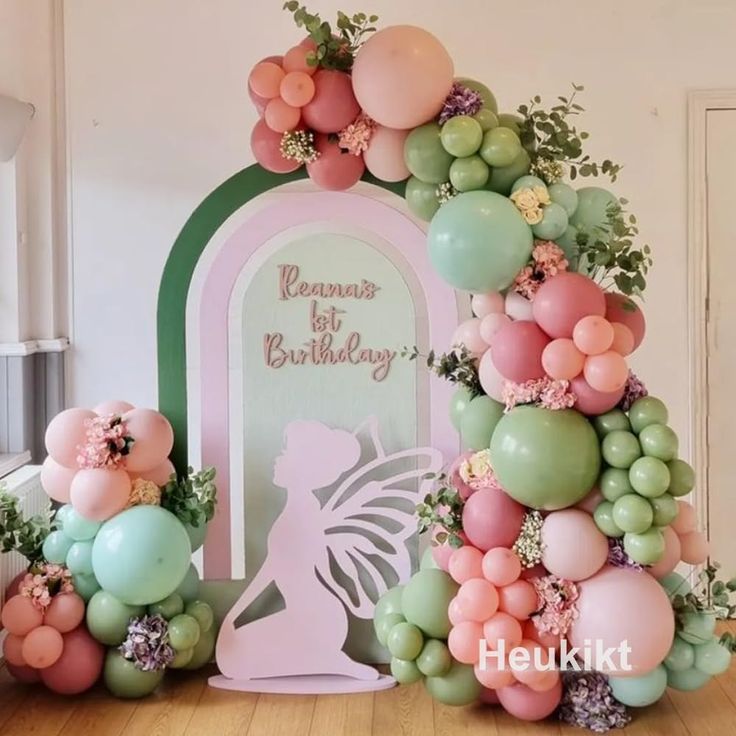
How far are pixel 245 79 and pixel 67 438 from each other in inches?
55.4

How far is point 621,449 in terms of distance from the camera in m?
2.31

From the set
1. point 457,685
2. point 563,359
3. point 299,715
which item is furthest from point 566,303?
point 299,715

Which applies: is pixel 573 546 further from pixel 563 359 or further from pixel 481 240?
pixel 481 240

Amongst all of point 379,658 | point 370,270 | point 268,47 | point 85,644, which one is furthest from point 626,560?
point 268,47

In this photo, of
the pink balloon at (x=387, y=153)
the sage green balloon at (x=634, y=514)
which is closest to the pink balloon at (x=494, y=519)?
the sage green balloon at (x=634, y=514)

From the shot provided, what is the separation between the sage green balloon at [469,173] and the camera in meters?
2.44

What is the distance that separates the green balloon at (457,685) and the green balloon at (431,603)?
0.10 metres

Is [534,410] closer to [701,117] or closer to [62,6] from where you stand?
[701,117]

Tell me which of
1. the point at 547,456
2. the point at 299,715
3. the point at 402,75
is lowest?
the point at 299,715

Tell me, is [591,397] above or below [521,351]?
below

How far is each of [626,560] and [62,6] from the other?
264cm

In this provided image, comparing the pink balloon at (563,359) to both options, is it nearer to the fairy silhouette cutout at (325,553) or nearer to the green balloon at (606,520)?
the green balloon at (606,520)

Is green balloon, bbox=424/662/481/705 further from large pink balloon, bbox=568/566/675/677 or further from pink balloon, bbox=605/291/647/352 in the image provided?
pink balloon, bbox=605/291/647/352

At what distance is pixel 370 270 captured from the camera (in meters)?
2.96
